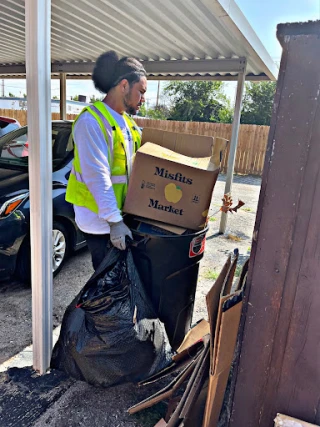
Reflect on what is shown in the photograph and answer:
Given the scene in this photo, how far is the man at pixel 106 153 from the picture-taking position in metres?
1.78

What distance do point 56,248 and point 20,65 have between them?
4.63 m

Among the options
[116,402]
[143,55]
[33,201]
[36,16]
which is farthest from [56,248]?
[143,55]

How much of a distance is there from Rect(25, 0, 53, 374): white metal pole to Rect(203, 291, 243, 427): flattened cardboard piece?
1031 millimetres

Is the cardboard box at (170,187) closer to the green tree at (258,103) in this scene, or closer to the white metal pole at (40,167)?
the white metal pole at (40,167)

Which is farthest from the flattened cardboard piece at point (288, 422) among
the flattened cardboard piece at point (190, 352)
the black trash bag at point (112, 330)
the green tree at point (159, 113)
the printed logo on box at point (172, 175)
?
the green tree at point (159, 113)

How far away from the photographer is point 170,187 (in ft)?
6.33

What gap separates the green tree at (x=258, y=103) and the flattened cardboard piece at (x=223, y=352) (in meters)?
22.9

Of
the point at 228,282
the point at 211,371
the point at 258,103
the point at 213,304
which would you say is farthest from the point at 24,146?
the point at 258,103

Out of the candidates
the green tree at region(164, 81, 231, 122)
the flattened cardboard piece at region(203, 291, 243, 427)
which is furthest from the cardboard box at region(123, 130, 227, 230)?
the green tree at region(164, 81, 231, 122)

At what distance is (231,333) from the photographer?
4.73 feet

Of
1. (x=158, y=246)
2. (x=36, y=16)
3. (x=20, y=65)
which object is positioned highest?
(x=20, y=65)

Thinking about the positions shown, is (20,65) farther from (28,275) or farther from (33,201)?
(33,201)

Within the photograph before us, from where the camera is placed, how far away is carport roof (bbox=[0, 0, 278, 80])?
292 cm

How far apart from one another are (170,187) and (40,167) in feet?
2.35
